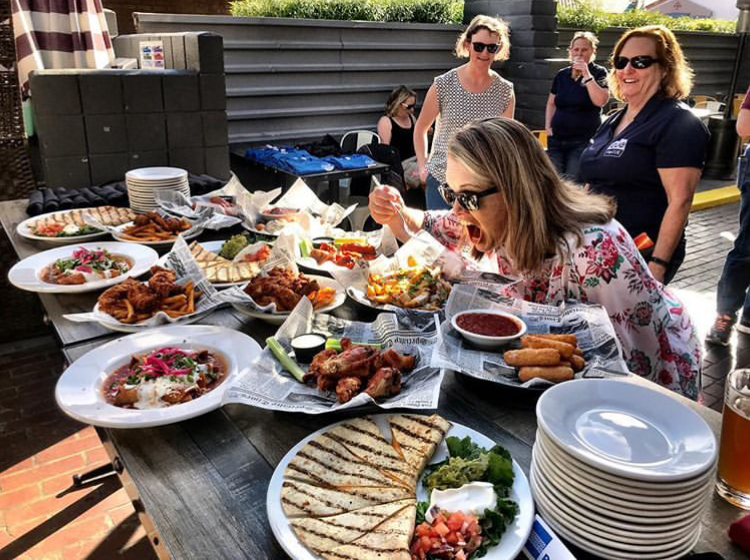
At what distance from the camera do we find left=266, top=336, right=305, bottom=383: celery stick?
1.71 meters

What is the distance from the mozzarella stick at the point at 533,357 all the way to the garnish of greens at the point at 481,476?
38cm

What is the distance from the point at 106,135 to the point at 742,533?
14.9 feet

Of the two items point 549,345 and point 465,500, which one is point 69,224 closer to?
point 549,345

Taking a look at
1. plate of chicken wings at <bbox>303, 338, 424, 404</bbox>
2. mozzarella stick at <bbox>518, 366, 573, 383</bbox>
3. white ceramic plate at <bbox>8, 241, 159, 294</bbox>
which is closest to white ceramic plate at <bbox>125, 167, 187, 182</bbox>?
white ceramic plate at <bbox>8, 241, 159, 294</bbox>

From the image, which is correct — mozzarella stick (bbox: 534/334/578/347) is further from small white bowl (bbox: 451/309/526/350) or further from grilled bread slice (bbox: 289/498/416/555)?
grilled bread slice (bbox: 289/498/416/555)

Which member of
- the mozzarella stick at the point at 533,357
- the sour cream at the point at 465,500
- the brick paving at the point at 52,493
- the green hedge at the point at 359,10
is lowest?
the brick paving at the point at 52,493

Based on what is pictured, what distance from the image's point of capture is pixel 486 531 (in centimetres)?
118

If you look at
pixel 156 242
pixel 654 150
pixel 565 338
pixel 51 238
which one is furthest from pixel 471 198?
pixel 51 238

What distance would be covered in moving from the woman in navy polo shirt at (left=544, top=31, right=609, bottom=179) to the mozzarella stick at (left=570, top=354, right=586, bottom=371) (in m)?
5.18

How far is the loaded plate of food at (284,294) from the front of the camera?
2.22 metres

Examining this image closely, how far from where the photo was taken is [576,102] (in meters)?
6.79

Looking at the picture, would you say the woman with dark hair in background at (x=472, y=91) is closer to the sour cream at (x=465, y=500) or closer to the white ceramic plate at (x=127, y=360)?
the white ceramic plate at (x=127, y=360)

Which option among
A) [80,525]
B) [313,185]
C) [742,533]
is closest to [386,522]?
[742,533]

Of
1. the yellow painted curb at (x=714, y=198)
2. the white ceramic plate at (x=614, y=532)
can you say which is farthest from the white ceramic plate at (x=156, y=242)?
the yellow painted curb at (x=714, y=198)
